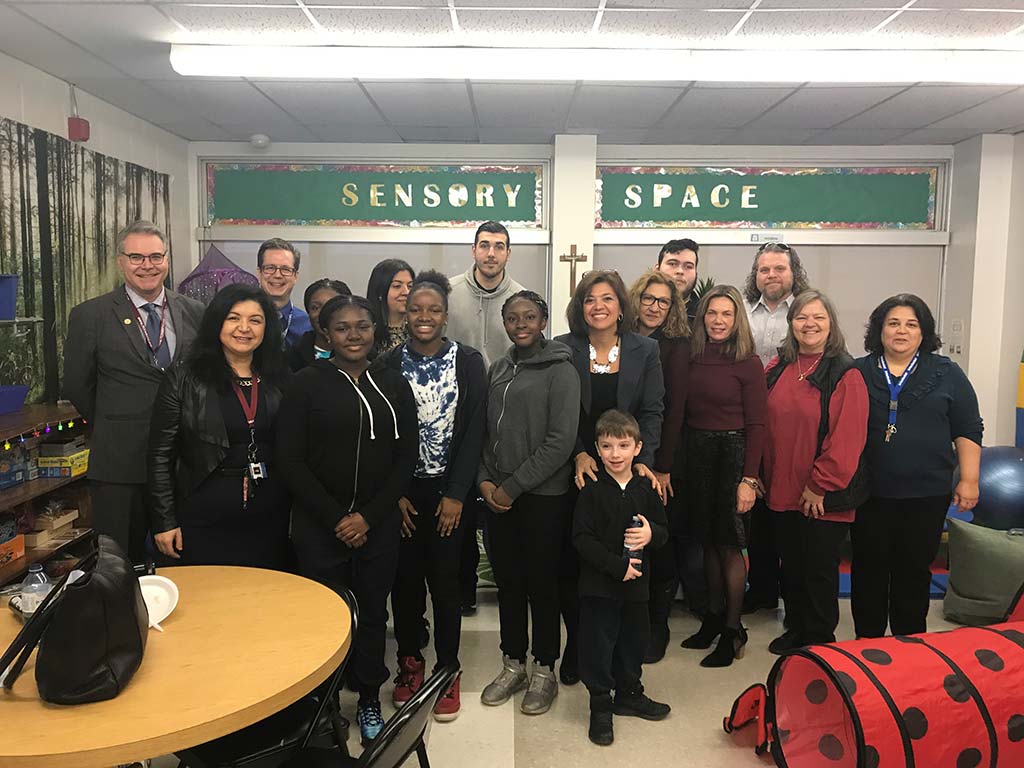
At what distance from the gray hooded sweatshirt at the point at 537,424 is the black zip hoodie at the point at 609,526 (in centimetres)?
15

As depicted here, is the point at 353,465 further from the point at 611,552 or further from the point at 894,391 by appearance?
the point at 894,391

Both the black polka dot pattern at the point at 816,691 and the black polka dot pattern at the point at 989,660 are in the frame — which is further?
the black polka dot pattern at the point at 816,691

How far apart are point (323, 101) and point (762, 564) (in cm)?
343

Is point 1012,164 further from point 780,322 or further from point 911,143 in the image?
point 780,322

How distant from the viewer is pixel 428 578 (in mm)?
2701

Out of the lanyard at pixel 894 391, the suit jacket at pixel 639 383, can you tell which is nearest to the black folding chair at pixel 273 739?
the suit jacket at pixel 639 383

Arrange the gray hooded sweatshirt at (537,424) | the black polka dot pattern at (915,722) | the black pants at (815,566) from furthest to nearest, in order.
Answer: the black pants at (815,566) < the gray hooded sweatshirt at (537,424) < the black polka dot pattern at (915,722)

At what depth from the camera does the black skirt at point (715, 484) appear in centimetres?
289

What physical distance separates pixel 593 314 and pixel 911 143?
13.0ft

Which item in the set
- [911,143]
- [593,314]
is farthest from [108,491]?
[911,143]

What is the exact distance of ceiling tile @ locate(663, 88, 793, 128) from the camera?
4000mm

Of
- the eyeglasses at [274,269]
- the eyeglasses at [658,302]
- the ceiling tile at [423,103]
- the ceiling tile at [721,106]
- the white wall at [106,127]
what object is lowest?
the eyeglasses at [658,302]

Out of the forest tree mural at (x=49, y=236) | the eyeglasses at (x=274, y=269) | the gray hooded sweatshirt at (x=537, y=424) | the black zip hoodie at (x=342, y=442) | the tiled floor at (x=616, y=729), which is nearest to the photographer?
the black zip hoodie at (x=342, y=442)

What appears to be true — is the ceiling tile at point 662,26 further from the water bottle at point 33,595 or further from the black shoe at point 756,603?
the water bottle at point 33,595
